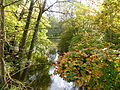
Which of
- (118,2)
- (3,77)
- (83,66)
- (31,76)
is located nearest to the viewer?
(3,77)

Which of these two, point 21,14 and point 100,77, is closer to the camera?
point 100,77

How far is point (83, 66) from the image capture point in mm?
8156

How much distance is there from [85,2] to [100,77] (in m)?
6.47

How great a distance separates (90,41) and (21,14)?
4672mm

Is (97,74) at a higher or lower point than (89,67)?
lower

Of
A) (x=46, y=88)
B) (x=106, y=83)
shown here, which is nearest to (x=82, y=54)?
(x=106, y=83)

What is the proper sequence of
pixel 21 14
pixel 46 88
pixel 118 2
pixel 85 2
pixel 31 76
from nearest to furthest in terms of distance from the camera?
pixel 118 2
pixel 85 2
pixel 21 14
pixel 46 88
pixel 31 76

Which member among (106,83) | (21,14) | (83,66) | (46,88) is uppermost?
(21,14)

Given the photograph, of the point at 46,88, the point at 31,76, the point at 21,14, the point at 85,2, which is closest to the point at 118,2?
the point at 85,2

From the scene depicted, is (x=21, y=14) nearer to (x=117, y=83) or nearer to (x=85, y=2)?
(x=85, y=2)

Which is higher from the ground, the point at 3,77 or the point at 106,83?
the point at 3,77

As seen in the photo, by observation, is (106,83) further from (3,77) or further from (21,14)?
(21,14)

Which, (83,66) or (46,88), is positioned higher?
(83,66)

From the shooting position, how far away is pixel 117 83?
27.8 ft
